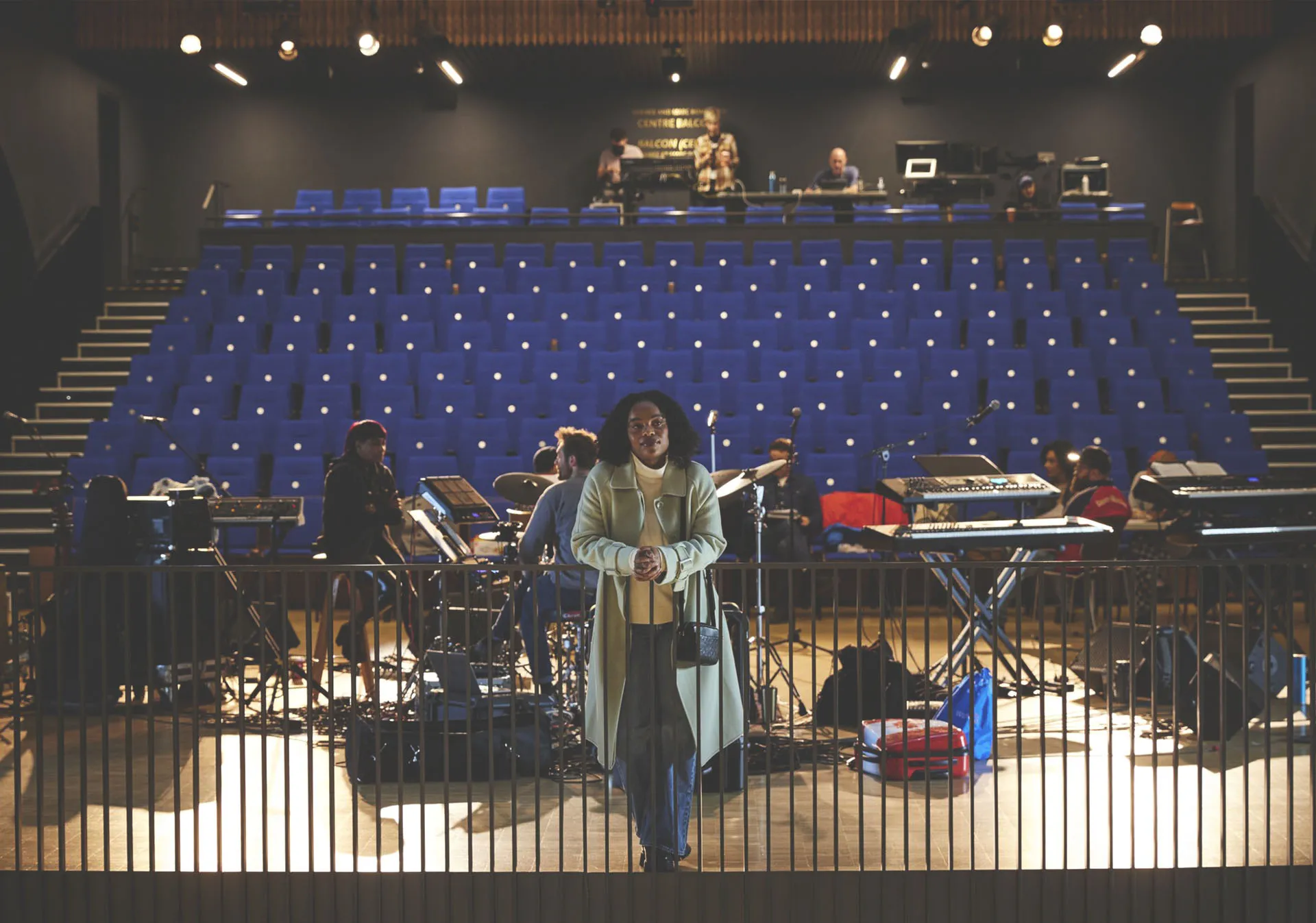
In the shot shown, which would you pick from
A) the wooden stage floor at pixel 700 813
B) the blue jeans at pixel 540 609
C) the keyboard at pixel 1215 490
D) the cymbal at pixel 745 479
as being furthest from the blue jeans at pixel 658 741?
the keyboard at pixel 1215 490

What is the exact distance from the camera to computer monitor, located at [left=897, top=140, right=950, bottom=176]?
42.8 ft

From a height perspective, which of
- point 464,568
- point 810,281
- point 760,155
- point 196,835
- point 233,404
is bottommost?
point 196,835

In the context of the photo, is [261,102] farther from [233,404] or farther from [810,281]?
[810,281]

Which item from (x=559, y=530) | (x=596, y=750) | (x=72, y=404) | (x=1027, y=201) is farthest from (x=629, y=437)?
(x=1027, y=201)

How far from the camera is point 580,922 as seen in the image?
3648mm

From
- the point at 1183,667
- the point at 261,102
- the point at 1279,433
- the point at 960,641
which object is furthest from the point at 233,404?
the point at 1279,433

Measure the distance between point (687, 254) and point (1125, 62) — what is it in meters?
5.80

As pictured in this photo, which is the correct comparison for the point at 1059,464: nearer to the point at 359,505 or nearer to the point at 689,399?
the point at 689,399

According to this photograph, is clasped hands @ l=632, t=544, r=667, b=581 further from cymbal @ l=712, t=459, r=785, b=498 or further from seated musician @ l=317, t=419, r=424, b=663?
seated musician @ l=317, t=419, r=424, b=663

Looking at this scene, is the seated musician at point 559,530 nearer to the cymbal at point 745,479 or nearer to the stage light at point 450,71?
the cymbal at point 745,479

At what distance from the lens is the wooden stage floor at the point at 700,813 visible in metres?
3.48

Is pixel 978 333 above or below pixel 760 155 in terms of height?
below

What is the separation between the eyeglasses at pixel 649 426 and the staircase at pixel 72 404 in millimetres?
7155

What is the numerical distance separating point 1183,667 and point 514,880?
330 cm
